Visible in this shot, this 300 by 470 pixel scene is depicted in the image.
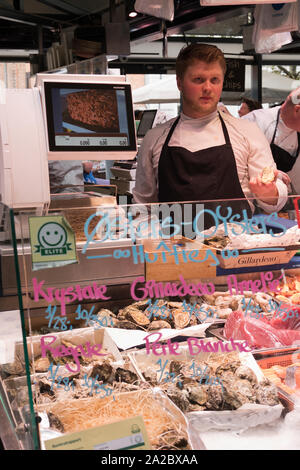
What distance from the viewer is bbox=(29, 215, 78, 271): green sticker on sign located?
49.0 inches

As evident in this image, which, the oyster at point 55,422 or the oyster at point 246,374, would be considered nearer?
the oyster at point 55,422

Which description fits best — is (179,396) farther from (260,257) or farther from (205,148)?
(205,148)

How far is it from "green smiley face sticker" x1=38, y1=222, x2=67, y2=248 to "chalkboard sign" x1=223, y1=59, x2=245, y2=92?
5568 millimetres

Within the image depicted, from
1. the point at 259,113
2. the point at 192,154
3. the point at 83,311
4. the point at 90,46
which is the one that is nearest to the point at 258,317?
the point at 83,311

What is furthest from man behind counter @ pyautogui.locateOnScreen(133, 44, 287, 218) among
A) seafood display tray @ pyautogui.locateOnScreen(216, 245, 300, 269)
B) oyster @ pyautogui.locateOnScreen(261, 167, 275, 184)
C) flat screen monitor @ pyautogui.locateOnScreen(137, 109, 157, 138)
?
flat screen monitor @ pyautogui.locateOnScreen(137, 109, 157, 138)

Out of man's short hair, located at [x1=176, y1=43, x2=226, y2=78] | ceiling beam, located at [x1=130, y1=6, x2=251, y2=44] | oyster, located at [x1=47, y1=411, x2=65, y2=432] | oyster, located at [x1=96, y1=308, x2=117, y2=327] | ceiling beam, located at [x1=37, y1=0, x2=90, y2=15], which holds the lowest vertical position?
oyster, located at [x1=47, y1=411, x2=65, y2=432]

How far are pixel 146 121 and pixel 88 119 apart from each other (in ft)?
18.8

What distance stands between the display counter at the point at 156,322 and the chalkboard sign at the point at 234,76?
5230mm

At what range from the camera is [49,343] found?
1.40 meters

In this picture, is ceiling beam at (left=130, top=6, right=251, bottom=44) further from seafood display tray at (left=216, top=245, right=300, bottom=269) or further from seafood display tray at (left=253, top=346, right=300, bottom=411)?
seafood display tray at (left=253, top=346, right=300, bottom=411)

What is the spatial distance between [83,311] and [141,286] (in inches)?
7.0

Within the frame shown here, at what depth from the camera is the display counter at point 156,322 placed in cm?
130

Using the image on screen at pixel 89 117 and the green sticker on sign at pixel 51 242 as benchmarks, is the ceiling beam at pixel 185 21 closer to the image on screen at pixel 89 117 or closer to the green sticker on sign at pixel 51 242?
the image on screen at pixel 89 117

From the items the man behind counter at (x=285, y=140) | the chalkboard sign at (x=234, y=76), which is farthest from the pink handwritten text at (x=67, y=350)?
the chalkboard sign at (x=234, y=76)
